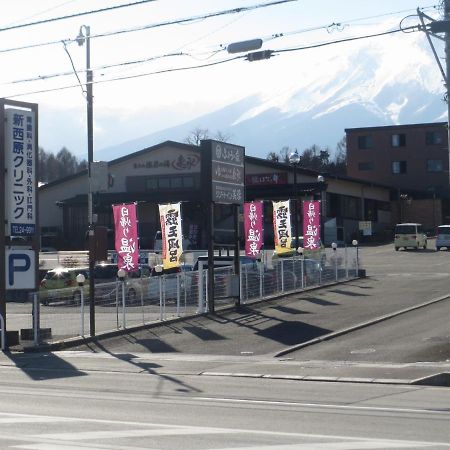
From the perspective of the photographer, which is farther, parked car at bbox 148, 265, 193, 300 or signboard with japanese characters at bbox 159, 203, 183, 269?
signboard with japanese characters at bbox 159, 203, 183, 269

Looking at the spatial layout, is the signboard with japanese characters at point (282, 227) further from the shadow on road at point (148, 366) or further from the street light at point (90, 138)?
the shadow on road at point (148, 366)

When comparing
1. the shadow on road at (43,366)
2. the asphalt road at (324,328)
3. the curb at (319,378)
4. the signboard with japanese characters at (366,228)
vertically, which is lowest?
the shadow on road at (43,366)

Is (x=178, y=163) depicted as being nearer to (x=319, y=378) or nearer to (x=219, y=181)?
(x=219, y=181)

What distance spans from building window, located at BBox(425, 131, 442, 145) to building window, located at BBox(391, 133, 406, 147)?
2.37m

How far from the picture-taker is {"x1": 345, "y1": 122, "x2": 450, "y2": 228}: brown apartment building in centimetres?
8812

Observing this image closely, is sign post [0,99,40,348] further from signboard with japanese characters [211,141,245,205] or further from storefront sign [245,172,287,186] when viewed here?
storefront sign [245,172,287,186]

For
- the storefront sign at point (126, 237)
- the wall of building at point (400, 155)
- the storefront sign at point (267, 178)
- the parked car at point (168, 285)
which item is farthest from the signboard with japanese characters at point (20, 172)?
the wall of building at point (400, 155)

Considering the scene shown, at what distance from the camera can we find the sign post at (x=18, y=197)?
2686cm

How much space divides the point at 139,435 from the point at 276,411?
298cm

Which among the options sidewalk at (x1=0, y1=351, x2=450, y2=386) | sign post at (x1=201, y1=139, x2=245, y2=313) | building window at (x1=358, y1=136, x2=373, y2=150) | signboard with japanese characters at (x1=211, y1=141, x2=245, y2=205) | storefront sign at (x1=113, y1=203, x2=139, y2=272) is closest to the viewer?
sidewalk at (x1=0, y1=351, x2=450, y2=386)

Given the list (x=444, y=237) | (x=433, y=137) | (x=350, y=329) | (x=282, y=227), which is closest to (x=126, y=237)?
(x=282, y=227)

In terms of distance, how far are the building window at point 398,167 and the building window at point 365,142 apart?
3.07 metres

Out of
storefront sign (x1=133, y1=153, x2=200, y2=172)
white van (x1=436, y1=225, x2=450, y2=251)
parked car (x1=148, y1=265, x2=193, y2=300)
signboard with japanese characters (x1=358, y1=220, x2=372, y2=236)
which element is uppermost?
storefront sign (x1=133, y1=153, x2=200, y2=172)

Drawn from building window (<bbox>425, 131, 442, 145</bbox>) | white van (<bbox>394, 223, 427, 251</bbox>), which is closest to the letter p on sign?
white van (<bbox>394, 223, 427, 251</bbox>)
